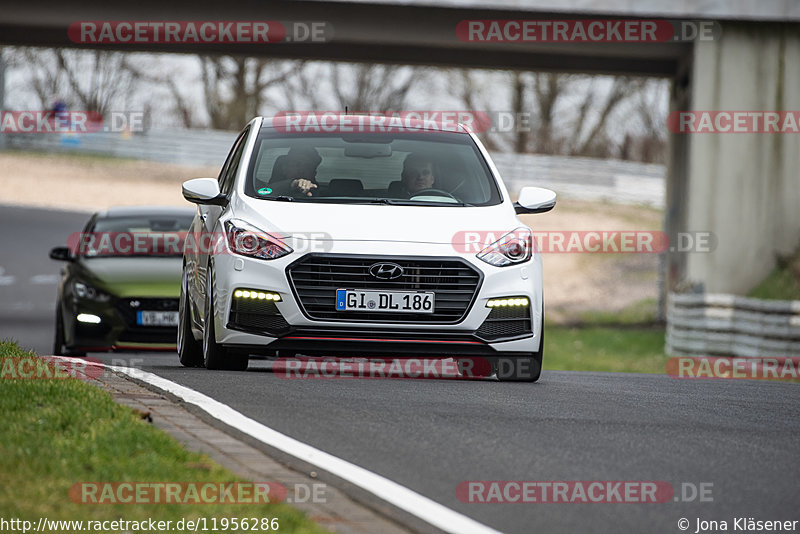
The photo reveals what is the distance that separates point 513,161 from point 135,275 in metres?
36.7

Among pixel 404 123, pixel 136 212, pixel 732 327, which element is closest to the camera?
pixel 404 123

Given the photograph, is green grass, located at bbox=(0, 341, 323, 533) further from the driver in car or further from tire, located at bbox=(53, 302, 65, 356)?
tire, located at bbox=(53, 302, 65, 356)

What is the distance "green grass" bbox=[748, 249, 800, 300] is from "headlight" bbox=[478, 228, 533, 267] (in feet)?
46.7

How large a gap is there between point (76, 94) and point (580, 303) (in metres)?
37.1

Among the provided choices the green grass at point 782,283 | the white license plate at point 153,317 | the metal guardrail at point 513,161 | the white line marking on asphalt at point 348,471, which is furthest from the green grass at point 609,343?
the metal guardrail at point 513,161

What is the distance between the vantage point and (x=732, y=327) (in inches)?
873

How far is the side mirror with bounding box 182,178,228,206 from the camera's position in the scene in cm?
980

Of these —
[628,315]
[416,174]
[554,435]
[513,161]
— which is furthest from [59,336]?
[513,161]

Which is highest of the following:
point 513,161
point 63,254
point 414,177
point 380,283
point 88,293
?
point 513,161

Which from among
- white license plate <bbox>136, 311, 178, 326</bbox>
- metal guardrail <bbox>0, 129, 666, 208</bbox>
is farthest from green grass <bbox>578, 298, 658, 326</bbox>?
white license plate <bbox>136, 311, 178, 326</bbox>

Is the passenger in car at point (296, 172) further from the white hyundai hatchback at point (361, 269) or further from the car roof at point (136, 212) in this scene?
the car roof at point (136, 212)

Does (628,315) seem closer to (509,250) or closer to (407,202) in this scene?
(407,202)

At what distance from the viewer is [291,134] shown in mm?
10445

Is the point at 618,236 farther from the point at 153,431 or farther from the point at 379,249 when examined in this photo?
the point at 153,431
